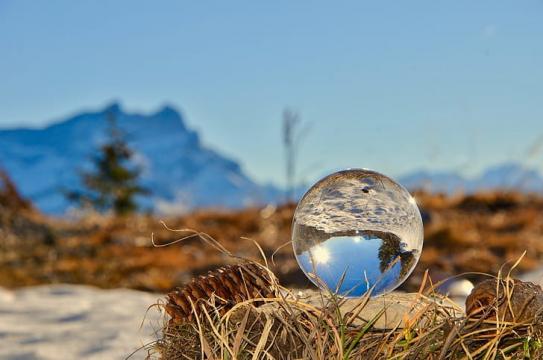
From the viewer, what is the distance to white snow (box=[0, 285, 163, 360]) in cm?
464

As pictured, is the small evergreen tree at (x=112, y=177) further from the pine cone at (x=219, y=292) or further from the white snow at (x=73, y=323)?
the pine cone at (x=219, y=292)

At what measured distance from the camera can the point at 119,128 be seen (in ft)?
97.2

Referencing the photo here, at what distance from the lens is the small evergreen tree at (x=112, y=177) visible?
2725 cm

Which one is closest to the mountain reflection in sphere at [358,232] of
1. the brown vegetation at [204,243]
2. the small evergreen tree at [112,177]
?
the brown vegetation at [204,243]

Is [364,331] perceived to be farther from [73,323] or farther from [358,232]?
[73,323]

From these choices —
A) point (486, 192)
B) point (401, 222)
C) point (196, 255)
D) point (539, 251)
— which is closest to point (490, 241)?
point (539, 251)

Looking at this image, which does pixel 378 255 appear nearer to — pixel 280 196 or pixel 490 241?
pixel 490 241

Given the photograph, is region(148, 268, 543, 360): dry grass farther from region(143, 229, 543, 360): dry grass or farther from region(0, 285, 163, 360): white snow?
region(0, 285, 163, 360): white snow

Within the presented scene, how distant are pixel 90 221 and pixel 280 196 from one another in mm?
3636

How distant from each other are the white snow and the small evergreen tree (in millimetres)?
19208

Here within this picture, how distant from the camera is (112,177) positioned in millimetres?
29062

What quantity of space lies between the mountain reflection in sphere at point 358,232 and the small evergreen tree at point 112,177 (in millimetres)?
24338

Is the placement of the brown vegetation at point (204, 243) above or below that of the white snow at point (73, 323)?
below

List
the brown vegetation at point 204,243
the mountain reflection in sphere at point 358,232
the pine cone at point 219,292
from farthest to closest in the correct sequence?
1. the brown vegetation at point 204,243
2. the mountain reflection in sphere at point 358,232
3. the pine cone at point 219,292
